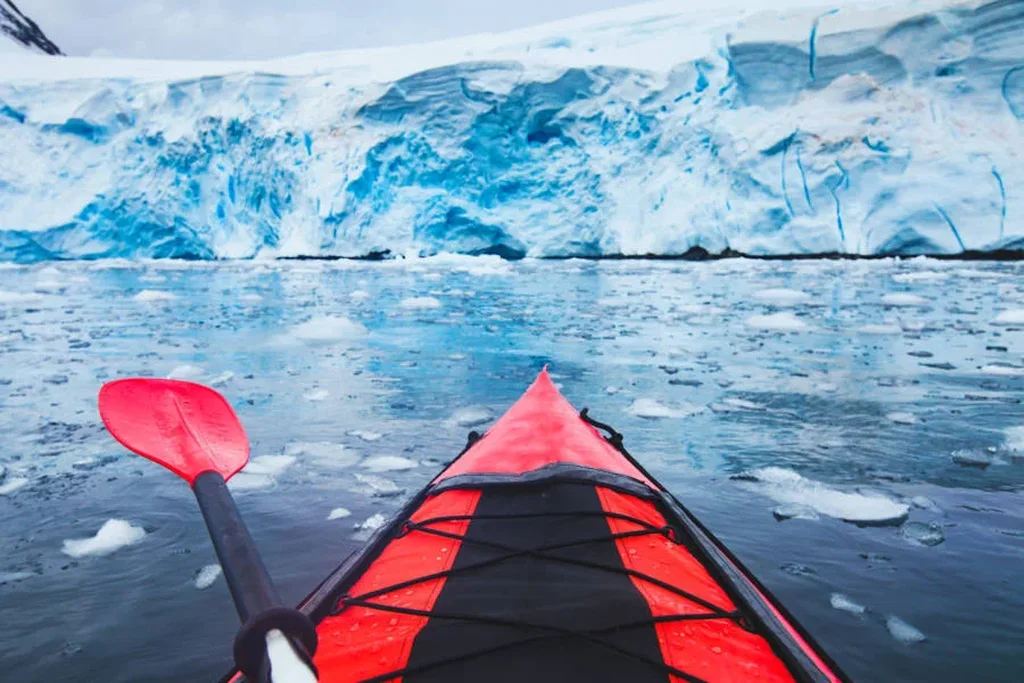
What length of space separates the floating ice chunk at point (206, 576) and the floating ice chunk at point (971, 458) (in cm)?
266

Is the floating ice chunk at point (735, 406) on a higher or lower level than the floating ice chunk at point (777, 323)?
higher

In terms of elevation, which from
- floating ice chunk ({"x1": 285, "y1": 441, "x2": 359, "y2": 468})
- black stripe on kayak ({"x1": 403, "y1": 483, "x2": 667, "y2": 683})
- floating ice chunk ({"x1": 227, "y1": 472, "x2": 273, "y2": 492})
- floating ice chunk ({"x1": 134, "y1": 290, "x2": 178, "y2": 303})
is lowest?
floating ice chunk ({"x1": 134, "y1": 290, "x2": 178, "y2": 303})

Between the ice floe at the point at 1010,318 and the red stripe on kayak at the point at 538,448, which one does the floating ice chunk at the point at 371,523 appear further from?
the ice floe at the point at 1010,318

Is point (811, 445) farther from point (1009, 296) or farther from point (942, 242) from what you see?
point (942, 242)

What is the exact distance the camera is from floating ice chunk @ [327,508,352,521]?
7.12 ft

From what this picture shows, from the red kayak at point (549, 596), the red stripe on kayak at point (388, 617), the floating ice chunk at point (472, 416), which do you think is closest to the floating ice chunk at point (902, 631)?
the red kayak at point (549, 596)

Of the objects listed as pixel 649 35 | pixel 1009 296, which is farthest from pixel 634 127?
pixel 1009 296

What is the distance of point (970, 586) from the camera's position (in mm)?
1699

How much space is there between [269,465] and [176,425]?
1157 millimetres

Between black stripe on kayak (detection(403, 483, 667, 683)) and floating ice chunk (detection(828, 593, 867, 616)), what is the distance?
0.65 meters

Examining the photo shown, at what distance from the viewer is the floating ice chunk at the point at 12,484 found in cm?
238

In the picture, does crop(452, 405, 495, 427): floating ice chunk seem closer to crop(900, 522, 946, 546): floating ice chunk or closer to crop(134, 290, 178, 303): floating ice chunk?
crop(900, 522, 946, 546): floating ice chunk

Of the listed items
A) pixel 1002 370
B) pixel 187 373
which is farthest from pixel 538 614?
pixel 1002 370

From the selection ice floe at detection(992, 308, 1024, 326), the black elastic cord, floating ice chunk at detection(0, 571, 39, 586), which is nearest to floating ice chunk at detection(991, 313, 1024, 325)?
ice floe at detection(992, 308, 1024, 326)
